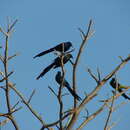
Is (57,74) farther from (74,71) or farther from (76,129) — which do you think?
(76,129)

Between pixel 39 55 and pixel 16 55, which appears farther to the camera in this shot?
pixel 39 55

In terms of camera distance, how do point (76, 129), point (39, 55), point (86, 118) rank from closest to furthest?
point (76, 129) → point (86, 118) → point (39, 55)

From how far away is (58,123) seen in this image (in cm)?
381

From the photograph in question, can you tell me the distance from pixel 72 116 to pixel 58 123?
8.2 inches

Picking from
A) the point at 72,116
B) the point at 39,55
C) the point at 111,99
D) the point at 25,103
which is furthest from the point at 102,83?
the point at 39,55

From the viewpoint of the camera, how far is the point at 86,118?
4.01 meters

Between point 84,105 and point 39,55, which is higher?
point 39,55

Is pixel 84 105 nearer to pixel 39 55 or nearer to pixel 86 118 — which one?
pixel 86 118

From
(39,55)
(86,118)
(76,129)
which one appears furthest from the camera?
(39,55)

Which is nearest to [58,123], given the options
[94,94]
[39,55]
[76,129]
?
[76,129]

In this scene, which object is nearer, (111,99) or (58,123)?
(58,123)

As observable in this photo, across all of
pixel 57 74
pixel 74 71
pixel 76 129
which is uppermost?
pixel 57 74

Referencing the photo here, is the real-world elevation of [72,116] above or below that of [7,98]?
below

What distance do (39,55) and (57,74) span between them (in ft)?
1.39
